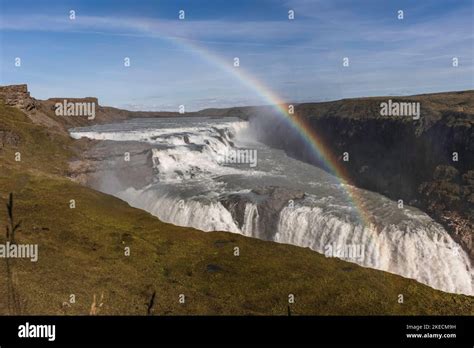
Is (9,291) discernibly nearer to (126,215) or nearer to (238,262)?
(238,262)

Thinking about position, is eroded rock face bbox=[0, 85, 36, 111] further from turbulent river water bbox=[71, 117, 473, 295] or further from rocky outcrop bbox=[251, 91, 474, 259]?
rocky outcrop bbox=[251, 91, 474, 259]

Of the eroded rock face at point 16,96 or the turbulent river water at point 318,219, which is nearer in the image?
the turbulent river water at point 318,219

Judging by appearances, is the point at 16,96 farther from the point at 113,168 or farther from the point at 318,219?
the point at 318,219

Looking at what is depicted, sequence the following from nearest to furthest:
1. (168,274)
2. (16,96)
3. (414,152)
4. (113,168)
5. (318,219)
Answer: (168,274) → (318,219) → (113,168) → (414,152) → (16,96)
